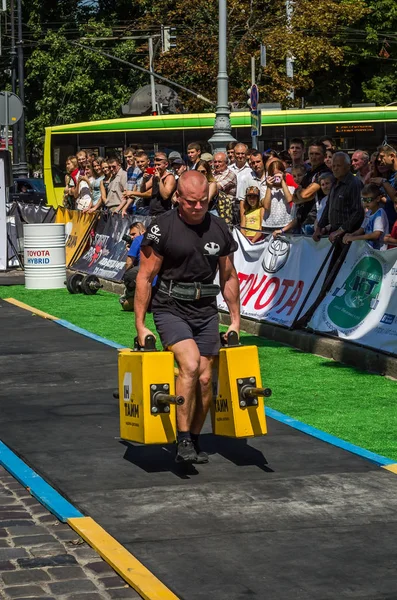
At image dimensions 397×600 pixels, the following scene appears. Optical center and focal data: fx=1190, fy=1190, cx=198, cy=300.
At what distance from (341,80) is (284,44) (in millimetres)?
16984

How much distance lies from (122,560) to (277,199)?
10.2 metres

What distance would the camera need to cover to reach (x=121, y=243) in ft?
66.1

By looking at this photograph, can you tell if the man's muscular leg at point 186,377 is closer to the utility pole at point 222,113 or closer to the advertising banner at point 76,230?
the advertising banner at point 76,230

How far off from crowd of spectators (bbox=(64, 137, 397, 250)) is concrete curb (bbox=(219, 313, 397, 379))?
108 centimetres

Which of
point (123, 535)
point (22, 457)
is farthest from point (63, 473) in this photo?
point (123, 535)

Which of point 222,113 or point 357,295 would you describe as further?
point 222,113

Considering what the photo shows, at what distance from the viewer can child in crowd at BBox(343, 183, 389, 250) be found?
12.0 metres

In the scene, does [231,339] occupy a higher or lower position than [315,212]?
lower

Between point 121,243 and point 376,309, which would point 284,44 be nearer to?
point 121,243

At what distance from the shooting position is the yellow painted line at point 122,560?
5371 mm

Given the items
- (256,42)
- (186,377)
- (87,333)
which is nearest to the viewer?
(186,377)

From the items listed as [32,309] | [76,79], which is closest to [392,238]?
[32,309]

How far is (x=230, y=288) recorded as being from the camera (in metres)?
7.88

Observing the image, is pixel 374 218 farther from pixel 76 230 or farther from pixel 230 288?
pixel 76 230
